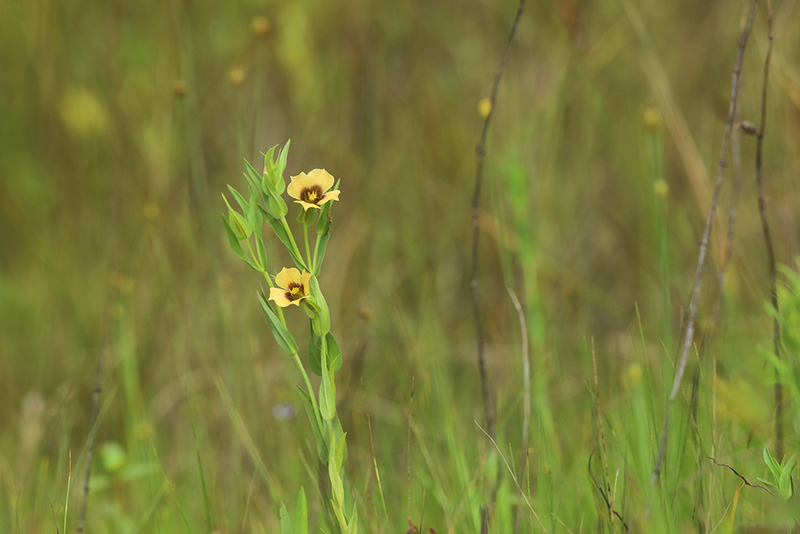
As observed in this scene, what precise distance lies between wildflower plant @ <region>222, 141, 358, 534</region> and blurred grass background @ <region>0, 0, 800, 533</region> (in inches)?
16.0

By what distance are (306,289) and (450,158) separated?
2265 mm

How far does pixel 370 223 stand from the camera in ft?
8.69

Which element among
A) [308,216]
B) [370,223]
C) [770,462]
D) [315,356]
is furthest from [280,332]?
[370,223]

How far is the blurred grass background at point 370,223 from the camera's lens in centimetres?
156

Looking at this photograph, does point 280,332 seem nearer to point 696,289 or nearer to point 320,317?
point 320,317

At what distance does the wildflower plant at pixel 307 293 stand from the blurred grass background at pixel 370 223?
0.41m

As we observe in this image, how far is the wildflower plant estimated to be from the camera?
0.76 m

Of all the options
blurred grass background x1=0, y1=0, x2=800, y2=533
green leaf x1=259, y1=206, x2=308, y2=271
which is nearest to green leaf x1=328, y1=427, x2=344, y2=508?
green leaf x1=259, y1=206, x2=308, y2=271

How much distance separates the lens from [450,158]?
116 inches

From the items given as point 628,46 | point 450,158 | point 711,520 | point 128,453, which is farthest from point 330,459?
point 628,46

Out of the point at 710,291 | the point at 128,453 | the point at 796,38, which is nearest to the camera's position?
the point at 128,453

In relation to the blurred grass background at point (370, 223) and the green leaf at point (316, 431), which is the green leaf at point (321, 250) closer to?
the green leaf at point (316, 431)

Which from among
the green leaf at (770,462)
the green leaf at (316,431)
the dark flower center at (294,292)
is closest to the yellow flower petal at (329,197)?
the dark flower center at (294,292)

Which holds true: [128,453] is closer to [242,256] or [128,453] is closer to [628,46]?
[242,256]
